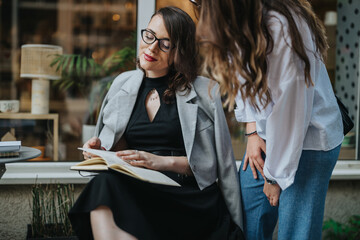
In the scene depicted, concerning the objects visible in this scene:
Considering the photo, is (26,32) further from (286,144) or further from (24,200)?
(286,144)

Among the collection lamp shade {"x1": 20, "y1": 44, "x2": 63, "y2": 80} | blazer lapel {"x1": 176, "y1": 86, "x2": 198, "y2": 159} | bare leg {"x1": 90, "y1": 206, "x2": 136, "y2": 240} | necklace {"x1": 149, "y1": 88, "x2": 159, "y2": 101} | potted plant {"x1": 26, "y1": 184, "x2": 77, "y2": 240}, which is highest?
lamp shade {"x1": 20, "y1": 44, "x2": 63, "y2": 80}

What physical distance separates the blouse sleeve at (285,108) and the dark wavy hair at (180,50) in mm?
750

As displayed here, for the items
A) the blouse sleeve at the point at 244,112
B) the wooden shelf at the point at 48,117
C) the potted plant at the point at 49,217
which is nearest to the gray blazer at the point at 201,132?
the blouse sleeve at the point at 244,112

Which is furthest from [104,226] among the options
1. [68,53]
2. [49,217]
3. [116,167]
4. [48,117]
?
[68,53]

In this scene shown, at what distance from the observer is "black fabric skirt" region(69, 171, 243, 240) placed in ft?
5.39

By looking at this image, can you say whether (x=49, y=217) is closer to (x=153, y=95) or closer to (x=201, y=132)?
(x=153, y=95)

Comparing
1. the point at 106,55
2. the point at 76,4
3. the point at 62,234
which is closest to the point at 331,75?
the point at 106,55

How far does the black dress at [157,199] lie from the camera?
1648 mm

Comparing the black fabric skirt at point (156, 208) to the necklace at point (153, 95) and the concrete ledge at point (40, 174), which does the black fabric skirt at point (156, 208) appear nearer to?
the necklace at point (153, 95)

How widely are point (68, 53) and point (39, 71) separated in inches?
13.1

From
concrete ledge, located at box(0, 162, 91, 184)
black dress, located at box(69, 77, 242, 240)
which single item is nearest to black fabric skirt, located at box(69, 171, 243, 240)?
black dress, located at box(69, 77, 242, 240)

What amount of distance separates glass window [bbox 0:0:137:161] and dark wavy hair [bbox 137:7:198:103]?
3.52ft

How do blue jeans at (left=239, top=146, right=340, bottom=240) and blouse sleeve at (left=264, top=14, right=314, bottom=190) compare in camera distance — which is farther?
blue jeans at (left=239, top=146, right=340, bottom=240)

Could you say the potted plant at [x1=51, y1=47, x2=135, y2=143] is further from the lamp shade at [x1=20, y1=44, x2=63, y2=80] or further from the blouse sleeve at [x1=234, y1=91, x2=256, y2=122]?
the blouse sleeve at [x1=234, y1=91, x2=256, y2=122]
